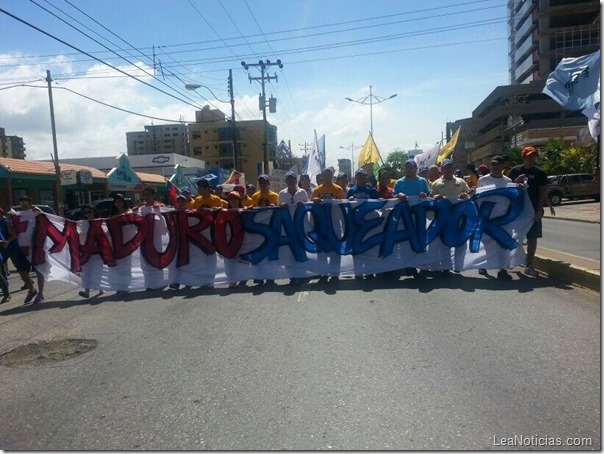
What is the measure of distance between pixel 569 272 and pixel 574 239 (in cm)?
726

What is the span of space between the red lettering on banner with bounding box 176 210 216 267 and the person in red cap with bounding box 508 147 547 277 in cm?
521

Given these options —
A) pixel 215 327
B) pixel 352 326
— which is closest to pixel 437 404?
pixel 352 326

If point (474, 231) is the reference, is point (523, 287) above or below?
below

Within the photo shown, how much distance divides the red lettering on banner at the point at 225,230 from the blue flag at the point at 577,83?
22.2 ft

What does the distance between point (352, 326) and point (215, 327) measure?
63.8 inches

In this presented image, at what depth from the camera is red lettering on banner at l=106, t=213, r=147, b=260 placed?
8906 millimetres

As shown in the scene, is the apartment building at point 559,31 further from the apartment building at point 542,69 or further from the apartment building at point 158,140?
the apartment building at point 158,140

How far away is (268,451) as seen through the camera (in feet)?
10.6

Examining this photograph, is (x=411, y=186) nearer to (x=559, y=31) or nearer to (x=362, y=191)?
(x=362, y=191)

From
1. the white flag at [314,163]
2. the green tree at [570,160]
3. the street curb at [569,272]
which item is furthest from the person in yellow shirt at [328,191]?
the green tree at [570,160]

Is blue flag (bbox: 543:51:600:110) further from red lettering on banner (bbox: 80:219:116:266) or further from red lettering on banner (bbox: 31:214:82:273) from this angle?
red lettering on banner (bbox: 31:214:82:273)

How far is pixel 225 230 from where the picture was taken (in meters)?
8.85

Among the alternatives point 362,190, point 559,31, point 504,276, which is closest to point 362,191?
point 362,190

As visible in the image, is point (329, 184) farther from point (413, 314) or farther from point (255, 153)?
point (255, 153)
